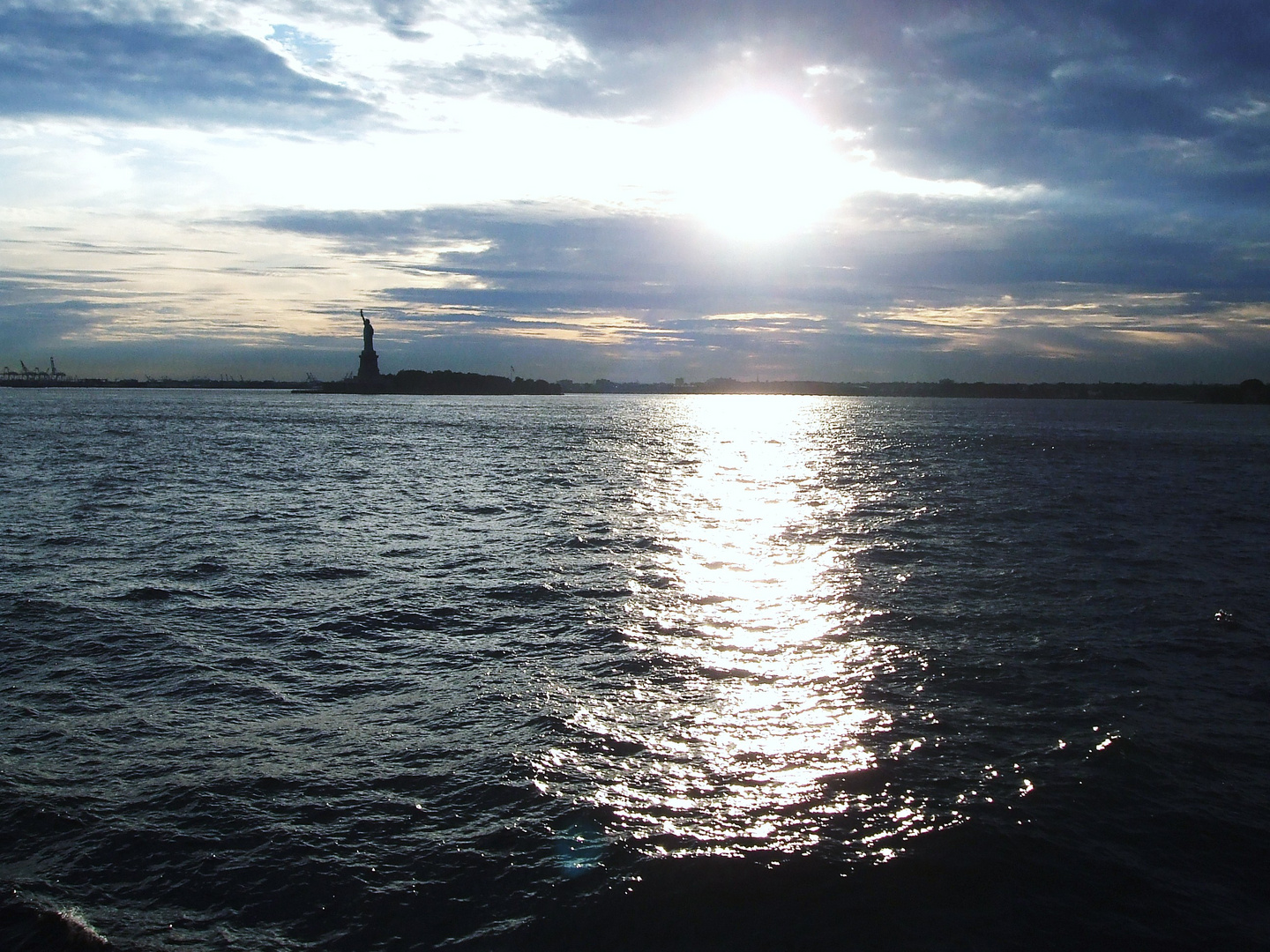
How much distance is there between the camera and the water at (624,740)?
7102 millimetres

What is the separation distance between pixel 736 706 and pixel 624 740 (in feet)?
6.18

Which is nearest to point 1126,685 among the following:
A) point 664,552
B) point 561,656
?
point 561,656

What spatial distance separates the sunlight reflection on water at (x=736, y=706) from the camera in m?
8.50

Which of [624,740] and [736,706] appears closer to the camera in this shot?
[624,740]

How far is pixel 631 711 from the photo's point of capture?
11.0 m

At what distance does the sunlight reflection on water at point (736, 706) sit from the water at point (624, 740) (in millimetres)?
68

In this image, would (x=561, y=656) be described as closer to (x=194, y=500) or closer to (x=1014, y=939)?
(x=1014, y=939)

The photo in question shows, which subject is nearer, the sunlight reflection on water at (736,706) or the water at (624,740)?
the water at (624,740)

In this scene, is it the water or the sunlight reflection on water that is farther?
the sunlight reflection on water

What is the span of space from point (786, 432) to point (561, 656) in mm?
97782

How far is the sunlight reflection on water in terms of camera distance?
27.9ft

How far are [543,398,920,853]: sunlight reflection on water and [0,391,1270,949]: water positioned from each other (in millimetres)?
68

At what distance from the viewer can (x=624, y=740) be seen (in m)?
10.2

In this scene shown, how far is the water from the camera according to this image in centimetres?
710
